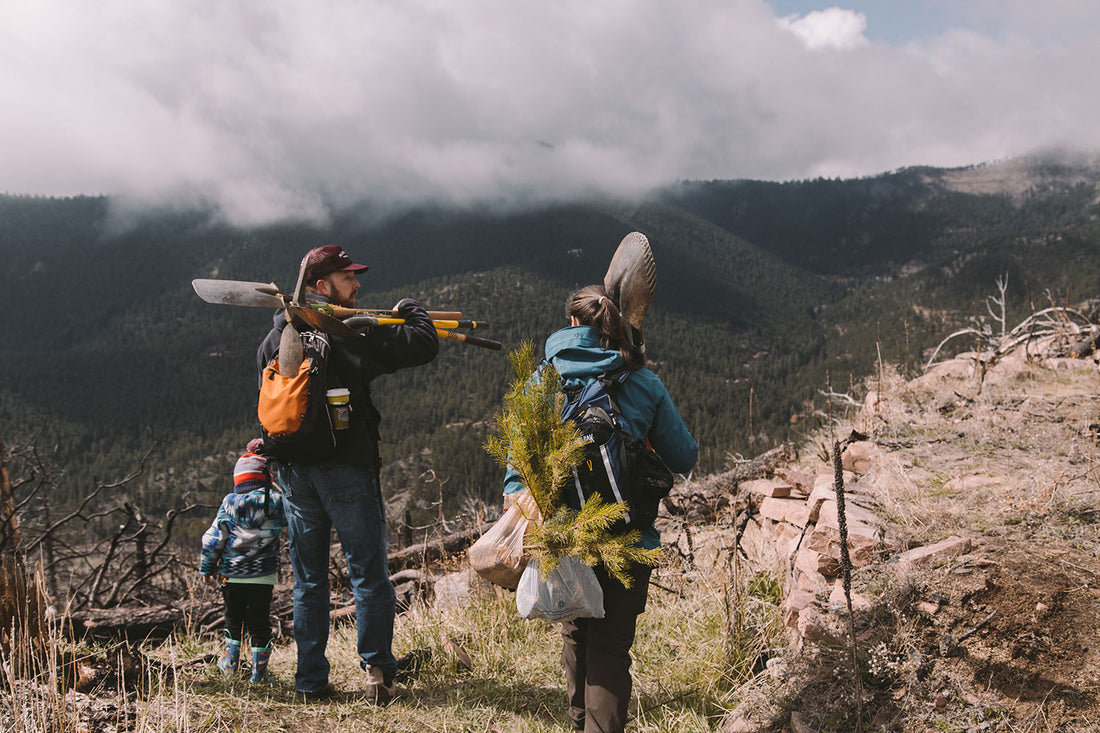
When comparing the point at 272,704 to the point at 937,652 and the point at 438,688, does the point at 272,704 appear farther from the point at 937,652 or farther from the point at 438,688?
the point at 937,652

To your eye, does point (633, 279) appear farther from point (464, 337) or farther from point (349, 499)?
point (349, 499)

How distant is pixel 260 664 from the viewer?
3.21 meters

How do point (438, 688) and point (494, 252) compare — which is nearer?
point (438, 688)

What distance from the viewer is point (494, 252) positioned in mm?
185250

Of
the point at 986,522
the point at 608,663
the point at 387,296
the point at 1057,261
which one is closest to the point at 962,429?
the point at 986,522

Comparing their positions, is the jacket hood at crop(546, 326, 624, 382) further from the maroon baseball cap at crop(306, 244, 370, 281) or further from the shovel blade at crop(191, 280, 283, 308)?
the shovel blade at crop(191, 280, 283, 308)

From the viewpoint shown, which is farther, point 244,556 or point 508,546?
point 244,556

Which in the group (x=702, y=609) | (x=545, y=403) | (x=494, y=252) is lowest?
(x=702, y=609)

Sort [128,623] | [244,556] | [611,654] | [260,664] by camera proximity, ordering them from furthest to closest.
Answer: [128,623] → [244,556] → [260,664] → [611,654]

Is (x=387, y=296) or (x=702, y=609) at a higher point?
(x=387, y=296)

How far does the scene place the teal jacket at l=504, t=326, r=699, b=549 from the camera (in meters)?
2.27

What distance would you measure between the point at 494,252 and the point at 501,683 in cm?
18623

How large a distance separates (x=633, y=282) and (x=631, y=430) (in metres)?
0.58

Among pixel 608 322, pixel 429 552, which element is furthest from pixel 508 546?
pixel 429 552
